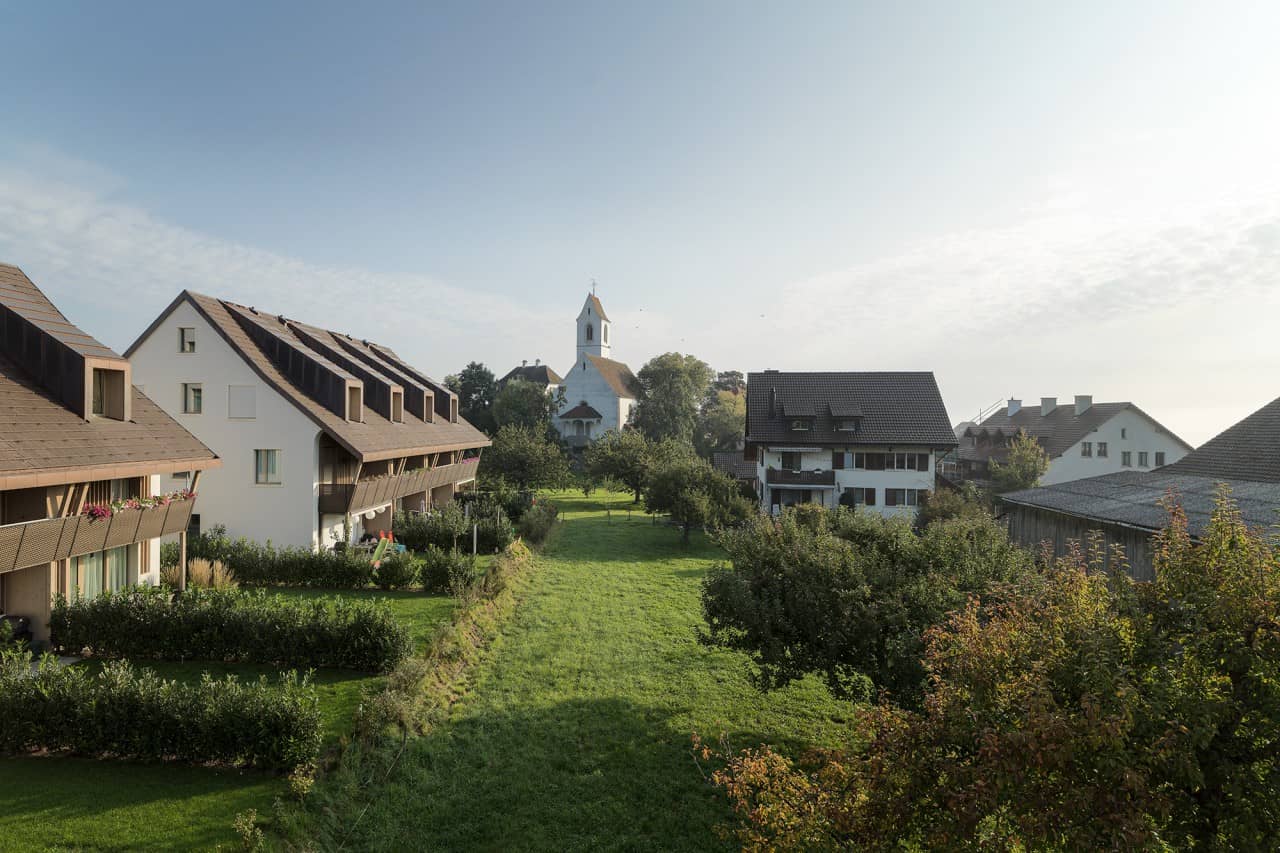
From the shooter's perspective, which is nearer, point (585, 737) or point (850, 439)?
point (585, 737)

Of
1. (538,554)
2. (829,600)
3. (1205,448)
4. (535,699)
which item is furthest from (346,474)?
(1205,448)

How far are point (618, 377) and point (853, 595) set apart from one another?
2971 inches

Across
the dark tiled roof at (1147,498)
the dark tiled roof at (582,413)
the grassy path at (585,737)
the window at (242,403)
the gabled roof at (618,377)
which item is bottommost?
the grassy path at (585,737)

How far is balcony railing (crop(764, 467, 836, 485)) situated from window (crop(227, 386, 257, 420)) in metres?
30.2

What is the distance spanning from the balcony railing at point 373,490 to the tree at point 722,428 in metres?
44.4

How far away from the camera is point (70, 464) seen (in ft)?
45.6

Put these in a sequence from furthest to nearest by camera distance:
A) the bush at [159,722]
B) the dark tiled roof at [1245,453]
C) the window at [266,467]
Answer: the window at [266,467], the dark tiled roof at [1245,453], the bush at [159,722]

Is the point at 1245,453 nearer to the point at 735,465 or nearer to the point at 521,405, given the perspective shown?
the point at 735,465

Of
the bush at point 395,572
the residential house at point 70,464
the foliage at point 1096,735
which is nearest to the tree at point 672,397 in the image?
the bush at point 395,572

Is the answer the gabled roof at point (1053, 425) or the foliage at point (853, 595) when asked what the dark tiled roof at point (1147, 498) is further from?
the gabled roof at point (1053, 425)

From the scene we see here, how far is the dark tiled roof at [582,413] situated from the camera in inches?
3095

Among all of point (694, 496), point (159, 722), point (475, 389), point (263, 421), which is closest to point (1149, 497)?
point (694, 496)

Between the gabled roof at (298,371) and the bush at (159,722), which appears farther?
the gabled roof at (298,371)

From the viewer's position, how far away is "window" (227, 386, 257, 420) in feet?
80.6
